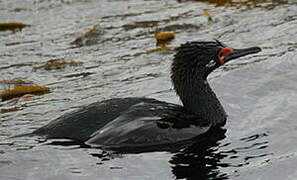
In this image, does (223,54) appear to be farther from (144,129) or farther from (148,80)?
(148,80)

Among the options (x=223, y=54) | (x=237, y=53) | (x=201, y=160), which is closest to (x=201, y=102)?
(x=223, y=54)

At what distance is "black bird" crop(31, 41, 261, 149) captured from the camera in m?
8.31

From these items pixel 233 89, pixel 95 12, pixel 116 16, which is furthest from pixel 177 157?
pixel 95 12

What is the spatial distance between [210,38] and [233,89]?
16.3ft

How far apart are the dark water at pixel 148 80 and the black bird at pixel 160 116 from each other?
0.24m

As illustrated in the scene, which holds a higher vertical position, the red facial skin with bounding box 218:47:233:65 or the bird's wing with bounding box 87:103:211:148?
the red facial skin with bounding box 218:47:233:65

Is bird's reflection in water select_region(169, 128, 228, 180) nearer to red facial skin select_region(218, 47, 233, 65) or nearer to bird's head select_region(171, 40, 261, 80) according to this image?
bird's head select_region(171, 40, 261, 80)

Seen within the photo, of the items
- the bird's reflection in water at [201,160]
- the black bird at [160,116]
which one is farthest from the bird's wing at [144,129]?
the bird's reflection in water at [201,160]

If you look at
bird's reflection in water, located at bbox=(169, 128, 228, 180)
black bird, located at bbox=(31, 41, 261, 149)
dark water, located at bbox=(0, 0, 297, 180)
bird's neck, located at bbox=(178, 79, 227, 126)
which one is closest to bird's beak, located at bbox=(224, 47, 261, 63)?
A: black bird, located at bbox=(31, 41, 261, 149)

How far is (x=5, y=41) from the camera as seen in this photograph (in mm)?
18547

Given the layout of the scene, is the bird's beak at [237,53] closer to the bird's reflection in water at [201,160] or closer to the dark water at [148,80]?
the dark water at [148,80]

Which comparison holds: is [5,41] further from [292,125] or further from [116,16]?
[292,125]

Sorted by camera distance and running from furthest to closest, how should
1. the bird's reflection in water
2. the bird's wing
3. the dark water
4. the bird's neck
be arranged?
the bird's neck → the bird's wing → the dark water → the bird's reflection in water

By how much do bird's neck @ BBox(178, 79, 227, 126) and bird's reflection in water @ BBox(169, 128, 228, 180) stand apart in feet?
1.13
